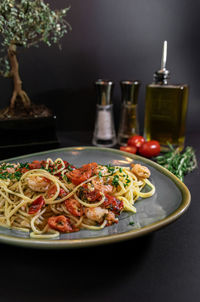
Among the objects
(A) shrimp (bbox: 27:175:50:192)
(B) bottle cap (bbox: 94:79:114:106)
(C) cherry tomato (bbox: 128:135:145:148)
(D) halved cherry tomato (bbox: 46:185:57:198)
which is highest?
(B) bottle cap (bbox: 94:79:114:106)

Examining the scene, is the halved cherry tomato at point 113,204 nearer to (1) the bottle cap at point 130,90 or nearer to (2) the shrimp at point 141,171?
(2) the shrimp at point 141,171

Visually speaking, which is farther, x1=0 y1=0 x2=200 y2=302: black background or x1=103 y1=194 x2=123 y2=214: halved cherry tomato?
x1=0 y1=0 x2=200 y2=302: black background

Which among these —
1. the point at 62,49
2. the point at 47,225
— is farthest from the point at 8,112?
the point at 47,225

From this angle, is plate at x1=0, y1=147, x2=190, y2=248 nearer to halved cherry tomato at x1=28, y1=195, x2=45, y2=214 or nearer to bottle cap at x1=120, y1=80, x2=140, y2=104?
halved cherry tomato at x1=28, y1=195, x2=45, y2=214

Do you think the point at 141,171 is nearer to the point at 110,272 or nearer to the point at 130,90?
the point at 110,272

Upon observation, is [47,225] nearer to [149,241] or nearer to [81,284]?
[81,284]

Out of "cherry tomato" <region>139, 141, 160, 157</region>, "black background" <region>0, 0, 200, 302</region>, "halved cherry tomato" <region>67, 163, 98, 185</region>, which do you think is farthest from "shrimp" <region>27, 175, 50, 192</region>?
"cherry tomato" <region>139, 141, 160, 157</region>
